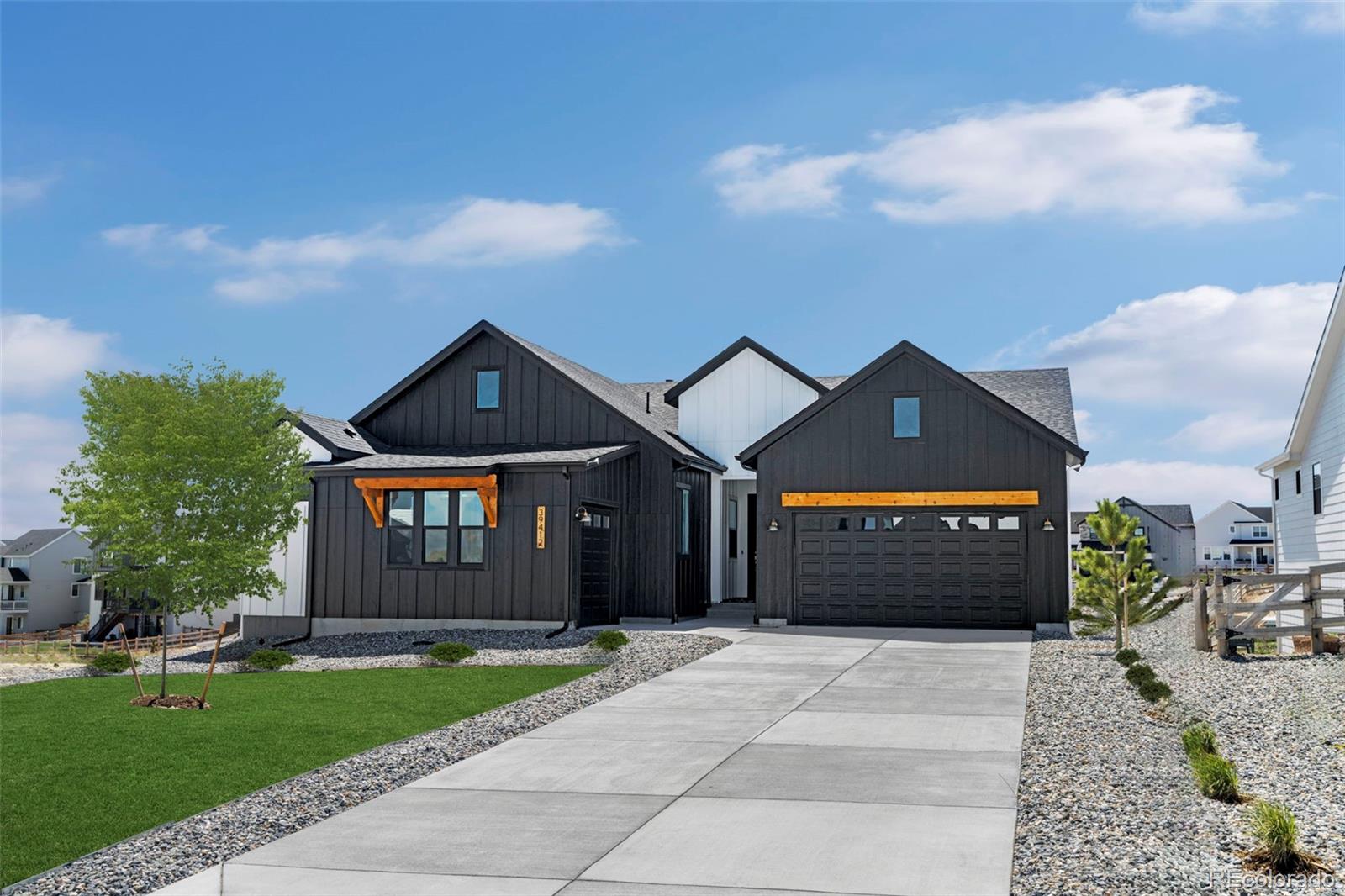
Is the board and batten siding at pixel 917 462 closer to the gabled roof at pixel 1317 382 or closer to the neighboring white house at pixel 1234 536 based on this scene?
the gabled roof at pixel 1317 382

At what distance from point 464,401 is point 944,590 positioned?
11173 millimetres

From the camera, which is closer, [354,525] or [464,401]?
[354,525]

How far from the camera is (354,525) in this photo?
75.1 feet

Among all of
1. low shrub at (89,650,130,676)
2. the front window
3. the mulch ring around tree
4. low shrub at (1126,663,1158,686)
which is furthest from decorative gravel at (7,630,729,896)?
the front window

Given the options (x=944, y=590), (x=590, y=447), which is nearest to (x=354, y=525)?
(x=590, y=447)

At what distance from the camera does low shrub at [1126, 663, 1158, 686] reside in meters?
13.4

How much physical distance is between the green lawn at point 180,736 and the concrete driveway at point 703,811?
4.70 ft

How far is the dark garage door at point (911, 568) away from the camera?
870 inches

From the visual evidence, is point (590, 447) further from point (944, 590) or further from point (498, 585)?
point (944, 590)

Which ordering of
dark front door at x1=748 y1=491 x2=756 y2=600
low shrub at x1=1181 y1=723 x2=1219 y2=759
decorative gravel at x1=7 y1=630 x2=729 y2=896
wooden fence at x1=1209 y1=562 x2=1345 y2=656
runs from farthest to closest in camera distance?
dark front door at x1=748 y1=491 x2=756 y2=600 < wooden fence at x1=1209 y1=562 x2=1345 y2=656 < low shrub at x1=1181 y1=723 x2=1219 y2=759 < decorative gravel at x1=7 y1=630 x2=729 y2=896

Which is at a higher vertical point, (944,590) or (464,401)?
(464,401)

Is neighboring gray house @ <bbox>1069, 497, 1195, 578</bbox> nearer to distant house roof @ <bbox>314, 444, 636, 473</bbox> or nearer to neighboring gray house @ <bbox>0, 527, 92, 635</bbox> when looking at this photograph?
neighboring gray house @ <bbox>0, 527, 92, 635</bbox>

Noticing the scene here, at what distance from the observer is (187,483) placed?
14.1 meters
